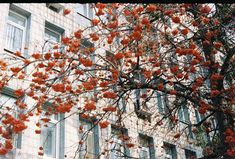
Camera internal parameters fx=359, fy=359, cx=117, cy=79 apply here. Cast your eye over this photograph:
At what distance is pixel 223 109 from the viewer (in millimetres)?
7246

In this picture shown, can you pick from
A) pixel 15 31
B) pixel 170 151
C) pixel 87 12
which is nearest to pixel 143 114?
pixel 170 151

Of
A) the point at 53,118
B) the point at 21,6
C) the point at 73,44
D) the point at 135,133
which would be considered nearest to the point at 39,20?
the point at 21,6

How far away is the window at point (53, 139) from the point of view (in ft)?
35.4

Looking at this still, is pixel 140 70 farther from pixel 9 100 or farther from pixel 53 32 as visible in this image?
pixel 53 32

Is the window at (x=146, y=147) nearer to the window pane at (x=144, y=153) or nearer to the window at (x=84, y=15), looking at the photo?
the window pane at (x=144, y=153)

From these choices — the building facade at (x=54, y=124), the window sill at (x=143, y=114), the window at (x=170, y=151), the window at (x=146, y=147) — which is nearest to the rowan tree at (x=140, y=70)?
the building facade at (x=54, y=124)

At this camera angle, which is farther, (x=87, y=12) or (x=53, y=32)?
(x=87, y=12)

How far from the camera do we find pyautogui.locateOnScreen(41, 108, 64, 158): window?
35.4 feet

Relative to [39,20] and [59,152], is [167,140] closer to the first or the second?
[59,152]

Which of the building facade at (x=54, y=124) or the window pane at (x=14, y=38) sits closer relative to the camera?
the building facade at (x=54, y=124)

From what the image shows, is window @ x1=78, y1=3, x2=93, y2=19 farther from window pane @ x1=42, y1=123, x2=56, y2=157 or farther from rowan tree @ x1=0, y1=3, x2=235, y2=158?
rowan tree @ x1=0, y1=3, x2=235, y2=158

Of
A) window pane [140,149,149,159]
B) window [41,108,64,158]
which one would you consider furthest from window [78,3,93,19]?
window pane [140,149,149,159]

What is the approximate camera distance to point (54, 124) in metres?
11.2

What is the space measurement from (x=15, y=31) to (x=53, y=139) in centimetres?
383
